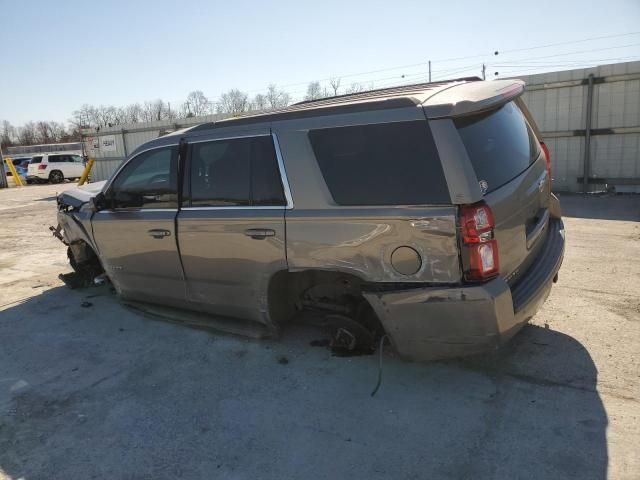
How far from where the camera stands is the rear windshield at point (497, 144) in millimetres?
2961

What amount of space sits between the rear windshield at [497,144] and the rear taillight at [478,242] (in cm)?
21

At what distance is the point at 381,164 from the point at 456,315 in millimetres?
1064

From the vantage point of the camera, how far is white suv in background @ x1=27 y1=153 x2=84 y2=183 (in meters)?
29.3

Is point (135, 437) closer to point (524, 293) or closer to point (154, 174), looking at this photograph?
point (154, 174)

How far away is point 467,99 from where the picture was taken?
2984 millimetres

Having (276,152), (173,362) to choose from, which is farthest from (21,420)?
(276,152)

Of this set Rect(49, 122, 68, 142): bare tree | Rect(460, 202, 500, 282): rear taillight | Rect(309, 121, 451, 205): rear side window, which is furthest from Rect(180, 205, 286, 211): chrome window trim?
Rect(49, 122, 68, 142): bare tree

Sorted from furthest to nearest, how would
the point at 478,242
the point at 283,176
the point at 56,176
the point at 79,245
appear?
the point at 56,176, the point at 79,245, the point at 283,176, the point at 478,242

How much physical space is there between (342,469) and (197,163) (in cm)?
272

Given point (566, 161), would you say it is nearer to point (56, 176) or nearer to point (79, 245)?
point (79, 245)

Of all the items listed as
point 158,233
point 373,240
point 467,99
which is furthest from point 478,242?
point 158,233

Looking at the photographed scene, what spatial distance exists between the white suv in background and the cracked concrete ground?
93.3 ft

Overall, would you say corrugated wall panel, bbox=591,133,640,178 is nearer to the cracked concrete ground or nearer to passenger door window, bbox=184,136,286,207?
the cracked concrete ground

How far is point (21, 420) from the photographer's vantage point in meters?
3.28
